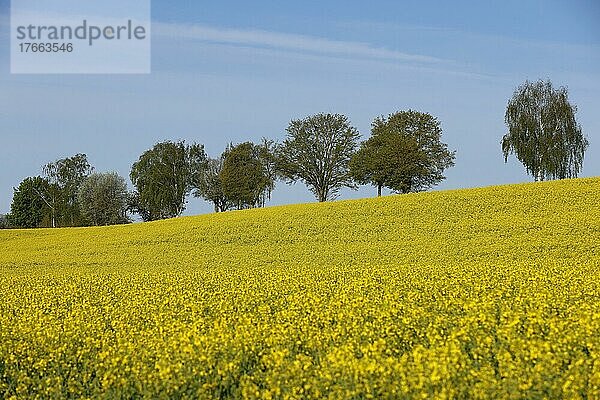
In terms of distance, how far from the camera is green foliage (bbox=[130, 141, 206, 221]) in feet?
222

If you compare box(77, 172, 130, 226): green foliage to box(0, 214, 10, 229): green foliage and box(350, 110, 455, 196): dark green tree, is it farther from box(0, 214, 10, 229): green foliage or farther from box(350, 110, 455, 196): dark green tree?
box(350, 110, 455, 196): dark green tree

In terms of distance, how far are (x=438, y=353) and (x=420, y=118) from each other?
Answer: 5058 cm

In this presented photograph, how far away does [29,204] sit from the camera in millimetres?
70250

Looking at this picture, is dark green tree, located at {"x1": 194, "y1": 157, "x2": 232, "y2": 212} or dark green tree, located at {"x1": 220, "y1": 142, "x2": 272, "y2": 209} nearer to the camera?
dark green tree, located at {"x1": 220, "y1": 142, "x2": 272, "y2": 209}

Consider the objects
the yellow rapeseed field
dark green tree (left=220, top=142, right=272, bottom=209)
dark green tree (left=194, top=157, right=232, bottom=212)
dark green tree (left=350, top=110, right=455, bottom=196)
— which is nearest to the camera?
the yellow rapeseed field

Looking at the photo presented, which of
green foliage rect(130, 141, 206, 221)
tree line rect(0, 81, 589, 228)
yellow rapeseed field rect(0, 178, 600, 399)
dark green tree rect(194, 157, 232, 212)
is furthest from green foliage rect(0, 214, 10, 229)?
yellow rapeseed field rect(0, 178, 600, 399)

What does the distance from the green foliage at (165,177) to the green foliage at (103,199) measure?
1289 mm

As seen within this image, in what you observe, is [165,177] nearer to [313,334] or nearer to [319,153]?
[319,153]

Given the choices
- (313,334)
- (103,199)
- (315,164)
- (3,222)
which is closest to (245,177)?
(315,164)

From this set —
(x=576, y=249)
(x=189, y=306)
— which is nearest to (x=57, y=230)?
(x=576, y=249)

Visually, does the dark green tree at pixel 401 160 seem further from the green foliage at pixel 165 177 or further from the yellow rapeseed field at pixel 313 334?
the yellow rapeseed field at pixel 313 334

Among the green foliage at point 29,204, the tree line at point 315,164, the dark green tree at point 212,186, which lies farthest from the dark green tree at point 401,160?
the green foliage at point 29,204

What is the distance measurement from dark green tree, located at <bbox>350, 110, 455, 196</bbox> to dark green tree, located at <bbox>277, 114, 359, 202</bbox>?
96.1 inches

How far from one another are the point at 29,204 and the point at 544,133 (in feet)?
149
